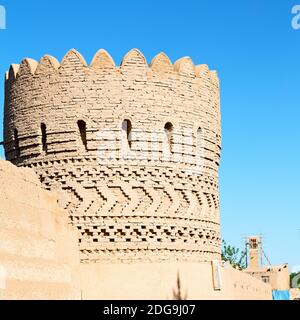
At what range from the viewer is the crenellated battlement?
1578 cm

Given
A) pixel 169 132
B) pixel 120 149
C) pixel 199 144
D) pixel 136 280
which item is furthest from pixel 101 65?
pixel 136 280

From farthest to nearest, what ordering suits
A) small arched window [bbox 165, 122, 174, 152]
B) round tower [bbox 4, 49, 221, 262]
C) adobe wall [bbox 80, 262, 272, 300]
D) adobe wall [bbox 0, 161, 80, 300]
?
small arched window [bbox 165, 122, 174, 152], round tower [bbox 4, 49, 221, 262], adobe wall [bbox 80, 262, 272, 300], adobe wall [bbox 0, 161, 80, 300]

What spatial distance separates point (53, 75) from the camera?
1591cm

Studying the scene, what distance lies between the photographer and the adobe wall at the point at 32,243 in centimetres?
1205

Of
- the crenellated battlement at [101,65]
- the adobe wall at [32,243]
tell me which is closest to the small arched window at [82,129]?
the crenellated battlement at [101,65]

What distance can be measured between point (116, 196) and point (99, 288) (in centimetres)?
182

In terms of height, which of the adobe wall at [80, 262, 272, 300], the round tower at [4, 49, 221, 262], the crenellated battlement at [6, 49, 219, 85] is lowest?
the adobe wall at [80, 262, 272, 300]

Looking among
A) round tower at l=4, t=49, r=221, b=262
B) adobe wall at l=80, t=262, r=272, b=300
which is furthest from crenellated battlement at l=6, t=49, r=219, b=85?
adobe wall at l=80, t=262, r=272, b=300

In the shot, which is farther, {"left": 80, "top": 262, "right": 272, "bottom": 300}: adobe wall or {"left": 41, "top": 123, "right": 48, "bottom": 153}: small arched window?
{"left": 41, "top": 123, "right": 48, "bottom": 153}: small arched window

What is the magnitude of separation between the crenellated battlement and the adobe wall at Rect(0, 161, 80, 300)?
2741 millimetres

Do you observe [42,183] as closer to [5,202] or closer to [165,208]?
[165,208]

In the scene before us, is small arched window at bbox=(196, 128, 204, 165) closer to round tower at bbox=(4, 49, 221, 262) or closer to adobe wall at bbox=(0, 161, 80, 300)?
round tower at bbox=(4, 49, 221, 262)
